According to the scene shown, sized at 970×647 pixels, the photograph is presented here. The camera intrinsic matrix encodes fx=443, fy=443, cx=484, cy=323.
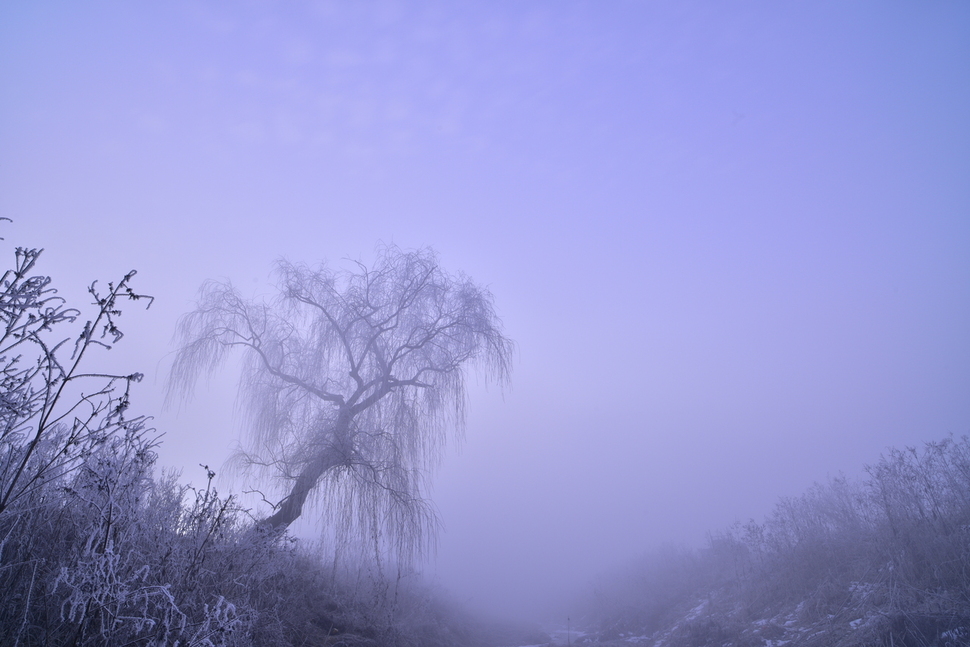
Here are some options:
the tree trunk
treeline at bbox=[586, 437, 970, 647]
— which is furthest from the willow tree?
treeline at bbox=[586, 437, 970, 647]

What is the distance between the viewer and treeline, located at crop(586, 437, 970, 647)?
583 centimetres

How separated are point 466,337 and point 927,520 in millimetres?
8422

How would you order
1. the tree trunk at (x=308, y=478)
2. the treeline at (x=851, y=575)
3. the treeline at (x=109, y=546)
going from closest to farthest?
1. the treeline at (x=109, y=546)
2. the treeline at (x=851, y=575)
3. the tree trunk at (x=308, y=478)

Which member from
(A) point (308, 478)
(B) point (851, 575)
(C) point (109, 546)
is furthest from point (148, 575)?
(B) point (851, 575)

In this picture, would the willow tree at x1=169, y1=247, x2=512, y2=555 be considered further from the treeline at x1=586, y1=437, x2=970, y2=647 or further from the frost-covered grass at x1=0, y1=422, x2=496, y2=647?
the treeline at x1=586, y1=437, x2=970, y2=647

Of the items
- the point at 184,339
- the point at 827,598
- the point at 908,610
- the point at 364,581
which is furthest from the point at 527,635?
the point at 184,339

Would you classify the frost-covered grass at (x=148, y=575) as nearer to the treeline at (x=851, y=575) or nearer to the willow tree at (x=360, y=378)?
the willow tree at (x=360, y=378)

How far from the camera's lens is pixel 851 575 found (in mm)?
8008

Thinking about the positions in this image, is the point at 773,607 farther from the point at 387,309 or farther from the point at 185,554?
the point at 185,554

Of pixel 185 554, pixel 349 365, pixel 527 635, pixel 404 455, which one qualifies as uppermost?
pixel 349 365

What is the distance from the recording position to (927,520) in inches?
288

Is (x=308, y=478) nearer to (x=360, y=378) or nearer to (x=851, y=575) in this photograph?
(x=360, y=378)

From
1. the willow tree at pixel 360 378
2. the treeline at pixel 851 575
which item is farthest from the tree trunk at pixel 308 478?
the treeline at pixel 851 575

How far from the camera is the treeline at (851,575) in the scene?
5832mm
